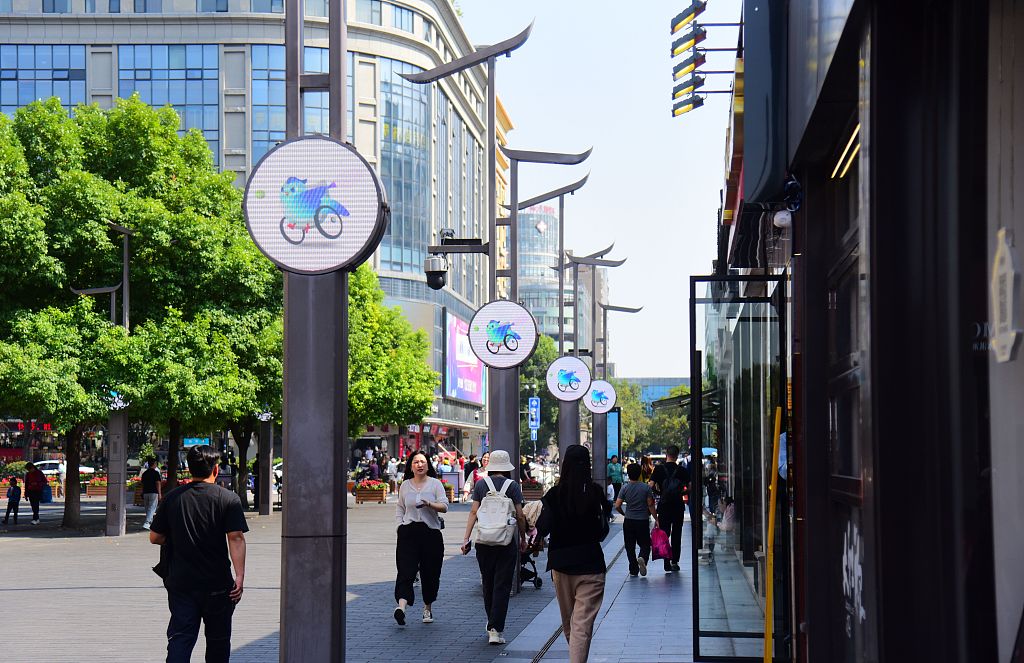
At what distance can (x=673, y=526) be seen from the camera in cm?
2141

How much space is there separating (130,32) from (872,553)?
7541cm

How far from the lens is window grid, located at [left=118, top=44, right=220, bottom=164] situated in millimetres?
74312

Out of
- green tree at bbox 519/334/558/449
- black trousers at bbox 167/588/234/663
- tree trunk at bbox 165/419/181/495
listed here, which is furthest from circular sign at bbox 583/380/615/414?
green tree at bbox 519/334/558/449

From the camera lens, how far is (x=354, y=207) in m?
6.79

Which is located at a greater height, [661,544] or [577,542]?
[577,542]

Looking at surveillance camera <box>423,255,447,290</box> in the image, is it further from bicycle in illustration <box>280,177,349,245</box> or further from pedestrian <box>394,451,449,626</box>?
bicycle in illustration <box>280,177,349,245</box>

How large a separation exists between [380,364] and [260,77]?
28585 millimetres

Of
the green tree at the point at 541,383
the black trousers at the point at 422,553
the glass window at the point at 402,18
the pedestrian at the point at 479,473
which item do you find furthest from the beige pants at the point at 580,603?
the green tree at the point at 541,383

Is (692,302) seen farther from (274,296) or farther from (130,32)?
(130,32)

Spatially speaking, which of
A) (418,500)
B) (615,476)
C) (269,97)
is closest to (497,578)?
(418,500)

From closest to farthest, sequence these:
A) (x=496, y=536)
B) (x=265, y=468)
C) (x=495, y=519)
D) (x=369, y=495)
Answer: (x=496, y=536), (x=495, y=519), (x=265, y=468), (x=369, y=495)

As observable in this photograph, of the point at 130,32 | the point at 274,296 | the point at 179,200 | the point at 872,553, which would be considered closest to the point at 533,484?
the point at 274,296

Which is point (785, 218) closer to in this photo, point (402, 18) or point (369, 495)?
point (369, 495)

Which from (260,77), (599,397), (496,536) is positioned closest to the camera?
(496,536)
